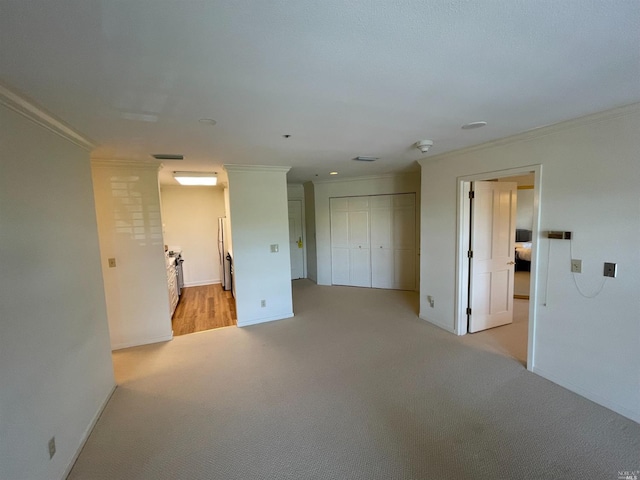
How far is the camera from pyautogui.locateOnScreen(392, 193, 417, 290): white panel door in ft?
18.5

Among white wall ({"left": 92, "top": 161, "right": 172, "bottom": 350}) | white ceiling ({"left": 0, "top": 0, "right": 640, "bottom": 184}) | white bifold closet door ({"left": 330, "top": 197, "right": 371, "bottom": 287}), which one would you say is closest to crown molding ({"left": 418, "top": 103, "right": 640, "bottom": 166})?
white ceiling ({"left": 0, "top": 0, "right": 640, "bottom": 184})

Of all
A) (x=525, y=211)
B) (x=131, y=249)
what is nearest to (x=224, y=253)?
(x=131, y=249)

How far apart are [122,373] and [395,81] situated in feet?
12.5

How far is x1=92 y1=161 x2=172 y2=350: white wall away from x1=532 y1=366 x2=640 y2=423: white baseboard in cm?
451

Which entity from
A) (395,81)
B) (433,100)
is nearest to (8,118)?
(395,81)

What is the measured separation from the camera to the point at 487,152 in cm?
311

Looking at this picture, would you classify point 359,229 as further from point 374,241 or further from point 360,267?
point 360,267

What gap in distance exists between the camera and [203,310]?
5008 millimetres

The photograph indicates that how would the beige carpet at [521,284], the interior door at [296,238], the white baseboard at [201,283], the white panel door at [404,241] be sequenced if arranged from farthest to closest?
the interior door at [296,238] → the white baseboard at [201,283] → the white panel door at [404,241] → the beige carpet at [521,284]

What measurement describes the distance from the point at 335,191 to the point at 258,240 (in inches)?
105

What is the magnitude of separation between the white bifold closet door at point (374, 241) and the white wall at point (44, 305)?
4.63 metres

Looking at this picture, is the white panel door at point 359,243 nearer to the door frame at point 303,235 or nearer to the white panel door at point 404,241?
the white panel door at point 404,241

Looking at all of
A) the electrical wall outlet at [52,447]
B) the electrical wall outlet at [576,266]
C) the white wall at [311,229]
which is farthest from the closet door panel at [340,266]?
the electrical wall outlet at [52,447]

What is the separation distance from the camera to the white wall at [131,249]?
338 centimetres
